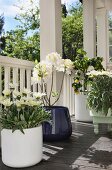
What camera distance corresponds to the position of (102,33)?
5.53m

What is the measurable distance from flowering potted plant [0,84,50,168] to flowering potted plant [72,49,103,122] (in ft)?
4.66

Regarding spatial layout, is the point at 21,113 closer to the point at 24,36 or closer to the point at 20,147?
the point at 20,147

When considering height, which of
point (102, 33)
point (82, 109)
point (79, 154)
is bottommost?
point (79, 154)

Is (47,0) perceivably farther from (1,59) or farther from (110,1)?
(110,1)

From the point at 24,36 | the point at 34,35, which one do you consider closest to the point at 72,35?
the point at 34,35

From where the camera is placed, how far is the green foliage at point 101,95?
107 inches

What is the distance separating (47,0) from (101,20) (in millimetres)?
2900

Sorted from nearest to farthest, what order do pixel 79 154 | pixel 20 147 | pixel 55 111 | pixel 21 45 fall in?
pixel 20 147
pixel 79 154
pixel 55 111
pixel 21 45

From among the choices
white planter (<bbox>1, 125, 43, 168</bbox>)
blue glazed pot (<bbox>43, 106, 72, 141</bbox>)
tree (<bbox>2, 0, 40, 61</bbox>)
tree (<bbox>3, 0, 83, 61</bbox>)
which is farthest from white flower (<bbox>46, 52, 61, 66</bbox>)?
tree (<bbox>2, 0, 40, 61</bbox>)

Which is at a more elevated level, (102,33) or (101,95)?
(102,33)

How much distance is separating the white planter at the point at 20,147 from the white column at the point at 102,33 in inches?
154

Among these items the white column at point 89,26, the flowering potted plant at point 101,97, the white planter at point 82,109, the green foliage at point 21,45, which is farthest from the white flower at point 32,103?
the green foliage at point 21,45

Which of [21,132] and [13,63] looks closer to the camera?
[21,132]

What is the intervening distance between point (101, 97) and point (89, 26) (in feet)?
6.62
